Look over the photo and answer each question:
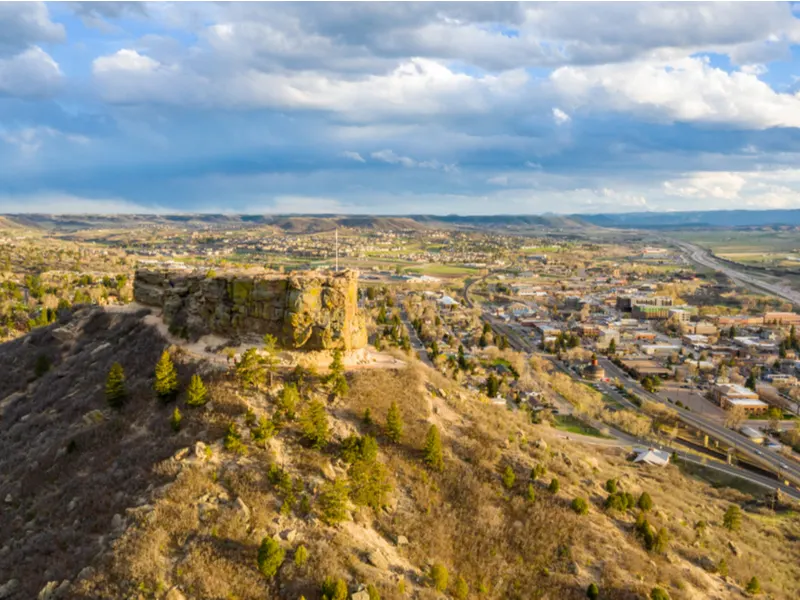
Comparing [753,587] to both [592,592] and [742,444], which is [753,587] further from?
[742,444]

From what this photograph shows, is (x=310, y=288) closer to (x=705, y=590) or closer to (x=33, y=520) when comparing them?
(x=33, y=520)

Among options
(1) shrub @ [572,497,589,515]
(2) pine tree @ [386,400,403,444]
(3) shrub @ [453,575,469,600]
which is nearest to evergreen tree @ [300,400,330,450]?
(2) pine tree @ [386,400,403,444]

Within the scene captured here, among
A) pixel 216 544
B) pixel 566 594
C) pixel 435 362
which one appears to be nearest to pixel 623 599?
pixel 566 594

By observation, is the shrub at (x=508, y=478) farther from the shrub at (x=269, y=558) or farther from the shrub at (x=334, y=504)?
the shrub at (x=269, y=558)

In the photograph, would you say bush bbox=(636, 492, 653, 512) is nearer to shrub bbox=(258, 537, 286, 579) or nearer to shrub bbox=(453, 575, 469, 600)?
shrub bbox=(453, 575, 469, 600)

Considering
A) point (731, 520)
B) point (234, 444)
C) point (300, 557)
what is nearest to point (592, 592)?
point (300, 557)
